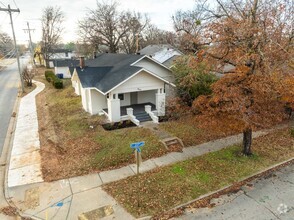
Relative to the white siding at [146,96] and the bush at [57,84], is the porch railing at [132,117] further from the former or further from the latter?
the bush at [57,84]

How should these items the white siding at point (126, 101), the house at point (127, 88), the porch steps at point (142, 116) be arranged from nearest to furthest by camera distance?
the house at point (127, 88) < the porch steps at point (142, 116) < the white siding at point (126, 101)

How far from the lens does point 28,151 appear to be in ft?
41.7

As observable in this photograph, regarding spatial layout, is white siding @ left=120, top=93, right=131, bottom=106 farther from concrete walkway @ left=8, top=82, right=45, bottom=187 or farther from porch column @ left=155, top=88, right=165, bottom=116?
concrete walkway @ left=8, top=82, right=45, bottom=187

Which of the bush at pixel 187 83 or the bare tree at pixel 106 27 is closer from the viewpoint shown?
A: the bush at pixel 187 83

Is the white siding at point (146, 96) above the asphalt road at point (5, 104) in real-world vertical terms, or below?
above

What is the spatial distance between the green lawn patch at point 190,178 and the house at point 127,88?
6.51 metres

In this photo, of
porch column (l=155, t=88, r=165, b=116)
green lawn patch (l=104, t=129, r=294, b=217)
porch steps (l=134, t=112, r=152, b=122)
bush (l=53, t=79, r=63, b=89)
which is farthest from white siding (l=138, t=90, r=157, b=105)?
bush (l=53, t=79, r=63, b=89)

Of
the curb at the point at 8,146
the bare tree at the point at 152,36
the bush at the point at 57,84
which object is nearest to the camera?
the curb at the point at 8,146

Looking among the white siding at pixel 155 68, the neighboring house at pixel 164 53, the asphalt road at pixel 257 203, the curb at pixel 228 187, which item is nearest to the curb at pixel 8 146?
the curb at pixel 228 187

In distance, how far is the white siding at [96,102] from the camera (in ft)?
59.1

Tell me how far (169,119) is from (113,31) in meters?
26.3

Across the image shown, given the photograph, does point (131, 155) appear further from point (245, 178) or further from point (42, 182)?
point (245, 178)

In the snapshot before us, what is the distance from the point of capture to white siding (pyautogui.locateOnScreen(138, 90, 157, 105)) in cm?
2005

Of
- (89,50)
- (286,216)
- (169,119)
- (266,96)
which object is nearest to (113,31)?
(89,50)
